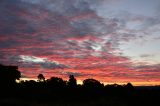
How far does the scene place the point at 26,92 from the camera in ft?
172

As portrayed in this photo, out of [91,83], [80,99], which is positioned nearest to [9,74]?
[91,83]

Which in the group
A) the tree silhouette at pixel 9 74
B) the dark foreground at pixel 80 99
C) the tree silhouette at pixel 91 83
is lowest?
the dark foreground at pixel 80 99

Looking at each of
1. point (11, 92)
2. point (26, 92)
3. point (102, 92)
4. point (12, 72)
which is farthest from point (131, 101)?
point (12, 72)

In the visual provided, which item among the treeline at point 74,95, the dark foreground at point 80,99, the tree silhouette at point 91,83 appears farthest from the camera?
the tree silhouette at point 91,83

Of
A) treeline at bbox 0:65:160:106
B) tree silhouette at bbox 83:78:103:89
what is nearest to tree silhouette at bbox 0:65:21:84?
treeline at bbox 0:65:160:106

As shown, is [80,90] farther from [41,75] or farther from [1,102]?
[41,75]

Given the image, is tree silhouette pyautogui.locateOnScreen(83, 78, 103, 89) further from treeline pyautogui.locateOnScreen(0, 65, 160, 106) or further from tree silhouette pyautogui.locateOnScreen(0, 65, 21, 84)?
tree silhouette pyautogui.locateOnScreen(0, 65, 21, 84)

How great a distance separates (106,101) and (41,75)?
196 ft

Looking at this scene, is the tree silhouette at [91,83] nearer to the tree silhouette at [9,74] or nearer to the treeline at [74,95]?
the treeline at [74,95]

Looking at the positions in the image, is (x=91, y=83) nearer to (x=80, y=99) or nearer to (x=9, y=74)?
(x=9, y=74)

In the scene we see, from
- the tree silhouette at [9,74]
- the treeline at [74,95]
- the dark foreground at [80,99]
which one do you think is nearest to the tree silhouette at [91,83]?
the treeline at [74,95]

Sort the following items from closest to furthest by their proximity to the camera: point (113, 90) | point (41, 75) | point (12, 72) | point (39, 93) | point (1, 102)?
point (1, 102)
point (39, 93)
point (113, 90)
point (12, 72)
point (41, 75)

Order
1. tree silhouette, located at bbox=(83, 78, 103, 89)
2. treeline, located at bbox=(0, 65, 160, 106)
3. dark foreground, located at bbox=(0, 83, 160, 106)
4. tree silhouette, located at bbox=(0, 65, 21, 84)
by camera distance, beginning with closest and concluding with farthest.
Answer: dark foreground, located at bbox=(0, 83, 160, 106), treeline, located at bbox=(0, 65, 160, 106), tree silhouette, located at bbox=(83, 78, 103, 89), tree silhouette, located at bbox=(0, 65, 21, 84)

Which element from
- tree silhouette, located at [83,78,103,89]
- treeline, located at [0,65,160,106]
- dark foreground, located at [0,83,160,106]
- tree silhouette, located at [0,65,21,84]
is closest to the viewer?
dark foreground, located at [0,83,160,106]
